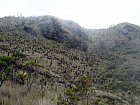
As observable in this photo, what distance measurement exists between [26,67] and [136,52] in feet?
148

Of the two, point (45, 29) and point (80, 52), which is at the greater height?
point (45, 29)

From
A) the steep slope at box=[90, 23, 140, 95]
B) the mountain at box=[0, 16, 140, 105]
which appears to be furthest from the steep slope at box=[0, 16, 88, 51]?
the steep slope at box=[90, 23, 140, 95]

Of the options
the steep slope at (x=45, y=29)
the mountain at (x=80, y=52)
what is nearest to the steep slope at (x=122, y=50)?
the mountain at (x=80, y=52)

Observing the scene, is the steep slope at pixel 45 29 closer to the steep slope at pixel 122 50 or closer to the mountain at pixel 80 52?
the mountain at pixel 80 52

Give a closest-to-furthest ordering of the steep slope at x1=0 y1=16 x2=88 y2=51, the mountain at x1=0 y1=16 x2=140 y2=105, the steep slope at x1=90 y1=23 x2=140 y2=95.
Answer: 1. the mountain at x1=0 y1=16 x2=140 y2=105
2. the steep slope at x1=90 y1=23 x2=140 y2=95
3. the steep slope at x1=0 y1=16 x2=88 y2=51

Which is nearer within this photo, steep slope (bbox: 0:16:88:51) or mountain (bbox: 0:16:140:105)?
mountain (bbox: 0:16:140:105)

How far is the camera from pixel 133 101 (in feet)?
99.1

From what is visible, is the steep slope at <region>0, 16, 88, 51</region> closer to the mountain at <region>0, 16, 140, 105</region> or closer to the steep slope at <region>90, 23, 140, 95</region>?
the mountain at <region>0, 16, 140, 105</region>

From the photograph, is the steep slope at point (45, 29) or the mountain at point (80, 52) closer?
the mountain at point (80, 52)

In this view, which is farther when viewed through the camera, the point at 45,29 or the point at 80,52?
the point at 45,29

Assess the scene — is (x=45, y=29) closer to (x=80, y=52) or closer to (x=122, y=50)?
(x=80, y=52)

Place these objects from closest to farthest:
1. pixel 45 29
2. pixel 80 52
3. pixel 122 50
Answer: pixel 80 52, pixel 45 29, pixel 122 50

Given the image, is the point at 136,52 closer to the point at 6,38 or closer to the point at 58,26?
the point at 58,26

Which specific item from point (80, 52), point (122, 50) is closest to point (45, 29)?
point (80, 52)
